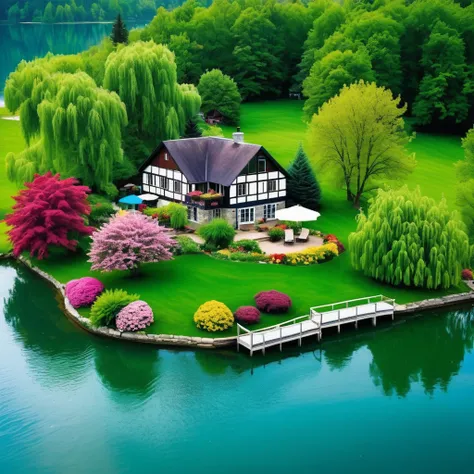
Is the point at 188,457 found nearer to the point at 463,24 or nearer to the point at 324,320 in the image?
the point at 324,320

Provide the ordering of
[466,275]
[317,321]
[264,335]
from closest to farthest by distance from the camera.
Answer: [264,335], [317,321], [466,275]

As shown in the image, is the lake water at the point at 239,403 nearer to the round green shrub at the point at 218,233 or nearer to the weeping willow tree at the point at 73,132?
the round green shrub at the point at 218,233

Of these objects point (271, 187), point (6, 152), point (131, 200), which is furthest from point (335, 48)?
point (131, 200)

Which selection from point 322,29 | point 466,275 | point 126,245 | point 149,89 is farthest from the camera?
point 322,29

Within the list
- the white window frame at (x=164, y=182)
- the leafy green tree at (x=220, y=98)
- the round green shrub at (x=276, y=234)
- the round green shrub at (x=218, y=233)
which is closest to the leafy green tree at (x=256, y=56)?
the leafy green tree at (x=220, y=98)

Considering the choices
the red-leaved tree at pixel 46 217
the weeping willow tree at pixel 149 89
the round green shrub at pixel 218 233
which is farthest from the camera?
the weeping willow tree at pixel 149 89

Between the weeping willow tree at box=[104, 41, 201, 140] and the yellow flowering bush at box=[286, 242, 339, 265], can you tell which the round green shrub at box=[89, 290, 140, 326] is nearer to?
the yellow flowering bush at box=[286, 242, 339, 265]

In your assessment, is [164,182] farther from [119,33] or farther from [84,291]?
[119,33]
